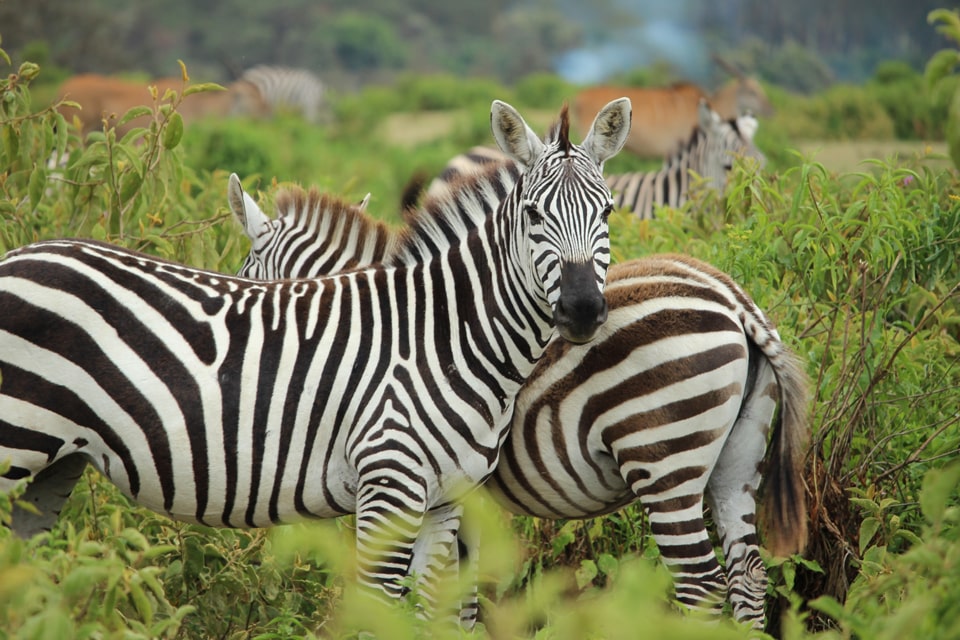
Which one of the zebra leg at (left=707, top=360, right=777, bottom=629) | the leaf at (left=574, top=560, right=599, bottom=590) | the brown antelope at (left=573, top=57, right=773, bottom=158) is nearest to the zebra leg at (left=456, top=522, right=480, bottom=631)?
the leaf at (left=574, top=560, right=599, bottom=590)

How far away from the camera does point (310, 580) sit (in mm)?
4637

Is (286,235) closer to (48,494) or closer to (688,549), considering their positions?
(48,494)

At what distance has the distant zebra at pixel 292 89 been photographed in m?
29.1

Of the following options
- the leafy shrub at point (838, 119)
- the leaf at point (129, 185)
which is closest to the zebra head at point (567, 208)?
the leaf at point (129, 185)

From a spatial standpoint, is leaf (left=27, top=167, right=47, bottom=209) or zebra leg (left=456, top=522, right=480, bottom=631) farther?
leaf (left=27, top=167, right=47, bottom=209)

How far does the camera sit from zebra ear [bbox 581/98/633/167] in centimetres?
387

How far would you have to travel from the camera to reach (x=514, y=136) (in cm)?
389

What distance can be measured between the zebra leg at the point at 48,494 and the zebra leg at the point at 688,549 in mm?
2183

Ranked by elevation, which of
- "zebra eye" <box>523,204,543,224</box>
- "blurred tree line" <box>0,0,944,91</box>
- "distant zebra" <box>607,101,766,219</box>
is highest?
"blurred tree line" <box>0,0,944,91</box>

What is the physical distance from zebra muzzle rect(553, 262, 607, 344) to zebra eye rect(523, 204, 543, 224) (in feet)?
0.72

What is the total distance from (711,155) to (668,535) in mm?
6774

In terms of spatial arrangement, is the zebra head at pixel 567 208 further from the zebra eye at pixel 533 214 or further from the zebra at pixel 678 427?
the zebra at pixel 678 427

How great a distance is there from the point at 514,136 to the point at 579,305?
80cm

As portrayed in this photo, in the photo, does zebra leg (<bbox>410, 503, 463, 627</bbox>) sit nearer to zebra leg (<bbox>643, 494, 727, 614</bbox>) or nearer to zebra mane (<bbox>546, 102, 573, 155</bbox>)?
zebra leg (<bbox>643, 494, 727, 614</bbox>)
